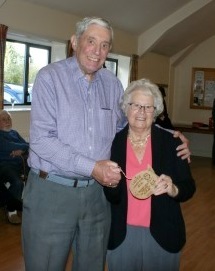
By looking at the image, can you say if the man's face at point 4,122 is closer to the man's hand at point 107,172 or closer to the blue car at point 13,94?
the blue car at point 13,94

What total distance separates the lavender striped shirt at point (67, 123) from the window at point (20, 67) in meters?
4.16

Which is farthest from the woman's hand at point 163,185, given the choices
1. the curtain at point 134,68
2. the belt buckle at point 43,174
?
the curtain at point 134,68

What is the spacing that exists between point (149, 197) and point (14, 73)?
178 inches

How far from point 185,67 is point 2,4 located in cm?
572

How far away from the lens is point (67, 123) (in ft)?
5.49

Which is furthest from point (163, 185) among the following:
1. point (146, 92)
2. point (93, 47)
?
point (93, 47)

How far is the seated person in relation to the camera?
13.6 feet

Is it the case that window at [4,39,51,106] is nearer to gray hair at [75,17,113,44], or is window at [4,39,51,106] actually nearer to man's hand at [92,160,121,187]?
gray hair at [75,17,113,44]

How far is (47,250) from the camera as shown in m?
1.72

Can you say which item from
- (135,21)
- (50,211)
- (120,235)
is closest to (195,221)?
(120,235)

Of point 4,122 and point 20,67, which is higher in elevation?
point 20,67

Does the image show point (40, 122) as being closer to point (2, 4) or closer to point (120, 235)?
point (120, 235)

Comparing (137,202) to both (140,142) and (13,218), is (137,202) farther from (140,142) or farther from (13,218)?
(13,218)

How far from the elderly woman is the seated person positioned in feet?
8.09
